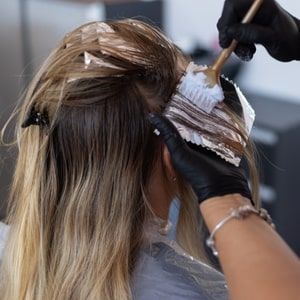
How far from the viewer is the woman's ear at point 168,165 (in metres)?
1.01

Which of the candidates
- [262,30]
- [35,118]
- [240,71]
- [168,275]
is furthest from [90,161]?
[240,71]

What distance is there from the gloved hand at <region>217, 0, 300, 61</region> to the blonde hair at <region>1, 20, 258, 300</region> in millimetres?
125

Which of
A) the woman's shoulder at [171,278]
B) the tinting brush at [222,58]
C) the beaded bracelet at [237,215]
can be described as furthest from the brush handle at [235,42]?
the woman's shoulder at [171,278]

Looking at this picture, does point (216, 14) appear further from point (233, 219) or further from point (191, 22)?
point (233, 219)

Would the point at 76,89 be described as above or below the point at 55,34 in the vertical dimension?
above

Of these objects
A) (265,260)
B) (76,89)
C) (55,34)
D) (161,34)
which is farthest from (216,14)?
(265,260)

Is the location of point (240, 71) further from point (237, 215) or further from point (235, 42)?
point (237, 215)

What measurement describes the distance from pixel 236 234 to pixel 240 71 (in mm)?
2068

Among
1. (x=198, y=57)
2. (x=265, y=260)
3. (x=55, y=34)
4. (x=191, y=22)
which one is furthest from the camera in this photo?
(x=191, y=22)

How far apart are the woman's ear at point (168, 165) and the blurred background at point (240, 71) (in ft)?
4.13

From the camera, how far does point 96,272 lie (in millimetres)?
1001

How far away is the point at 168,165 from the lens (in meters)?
1.03

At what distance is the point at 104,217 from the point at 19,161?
0.20 metres

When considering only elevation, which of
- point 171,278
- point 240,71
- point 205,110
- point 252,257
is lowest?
point 240,71
